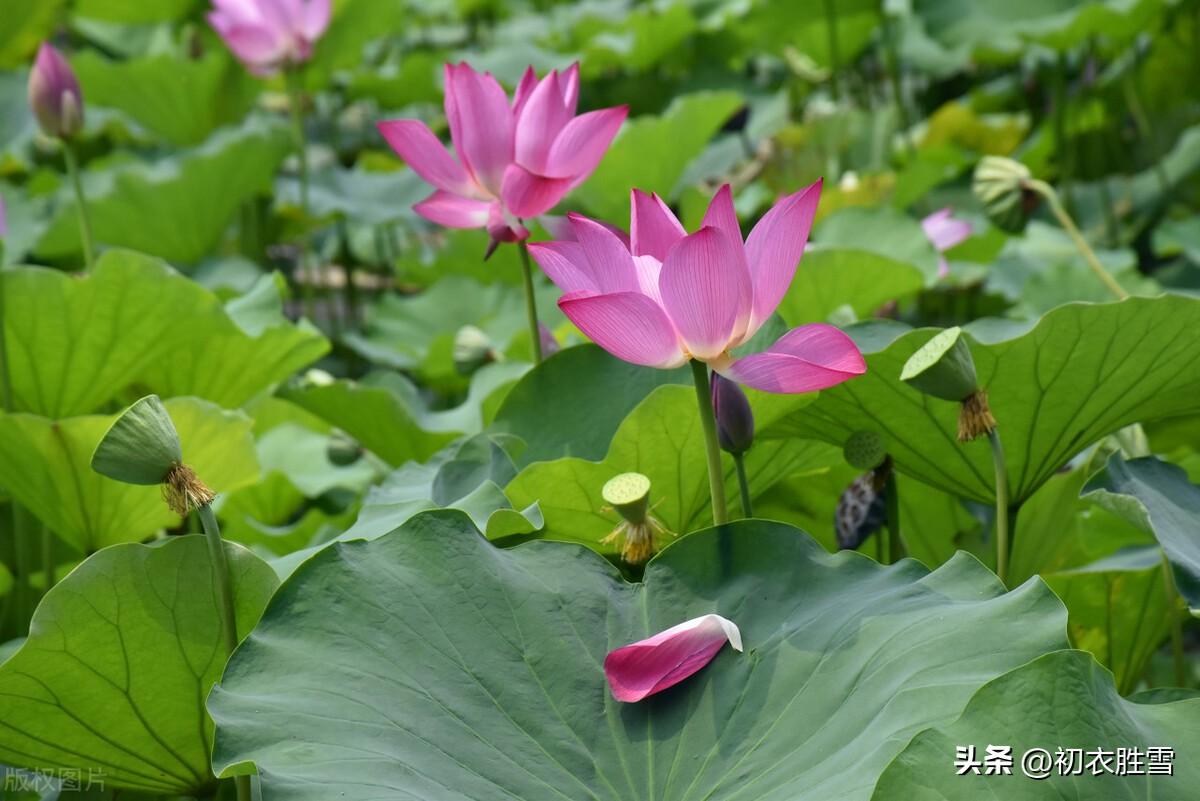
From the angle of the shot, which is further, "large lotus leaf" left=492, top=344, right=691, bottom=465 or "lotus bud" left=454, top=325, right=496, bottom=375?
"lotus bud" left=454, top=325, right=496, bottom=375

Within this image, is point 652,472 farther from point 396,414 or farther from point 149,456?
point 396,414

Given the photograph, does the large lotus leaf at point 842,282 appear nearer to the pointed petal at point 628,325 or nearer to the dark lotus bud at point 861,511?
the dark lotus bud at point 861,511

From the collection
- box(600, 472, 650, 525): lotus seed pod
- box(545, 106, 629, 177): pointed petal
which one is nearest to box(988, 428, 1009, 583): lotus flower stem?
box(600, 472, 650, 525): lotus seed pod

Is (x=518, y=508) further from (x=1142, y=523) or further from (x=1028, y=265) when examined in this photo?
(x=1028, y=265)

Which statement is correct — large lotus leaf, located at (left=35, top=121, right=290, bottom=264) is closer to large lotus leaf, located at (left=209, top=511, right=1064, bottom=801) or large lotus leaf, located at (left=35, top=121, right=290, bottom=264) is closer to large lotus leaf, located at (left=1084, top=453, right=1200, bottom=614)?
large lotus leaf, located at (left=209, top=511, right=1064, bottom=801)

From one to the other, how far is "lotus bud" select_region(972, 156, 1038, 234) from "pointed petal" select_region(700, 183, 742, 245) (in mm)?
705

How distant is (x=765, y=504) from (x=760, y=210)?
1137mm

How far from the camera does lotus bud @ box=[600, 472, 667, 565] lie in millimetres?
799

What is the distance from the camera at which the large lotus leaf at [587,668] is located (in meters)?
0.67

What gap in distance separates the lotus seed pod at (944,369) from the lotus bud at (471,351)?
0.70 meters

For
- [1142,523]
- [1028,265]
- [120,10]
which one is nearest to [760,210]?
[1028,265]

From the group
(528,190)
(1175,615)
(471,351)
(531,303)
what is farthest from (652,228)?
(471,351)

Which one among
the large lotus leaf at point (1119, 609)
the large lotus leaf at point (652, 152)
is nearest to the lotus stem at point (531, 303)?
the large lotus leaf at point (1119, 609)

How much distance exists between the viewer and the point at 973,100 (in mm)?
3045
